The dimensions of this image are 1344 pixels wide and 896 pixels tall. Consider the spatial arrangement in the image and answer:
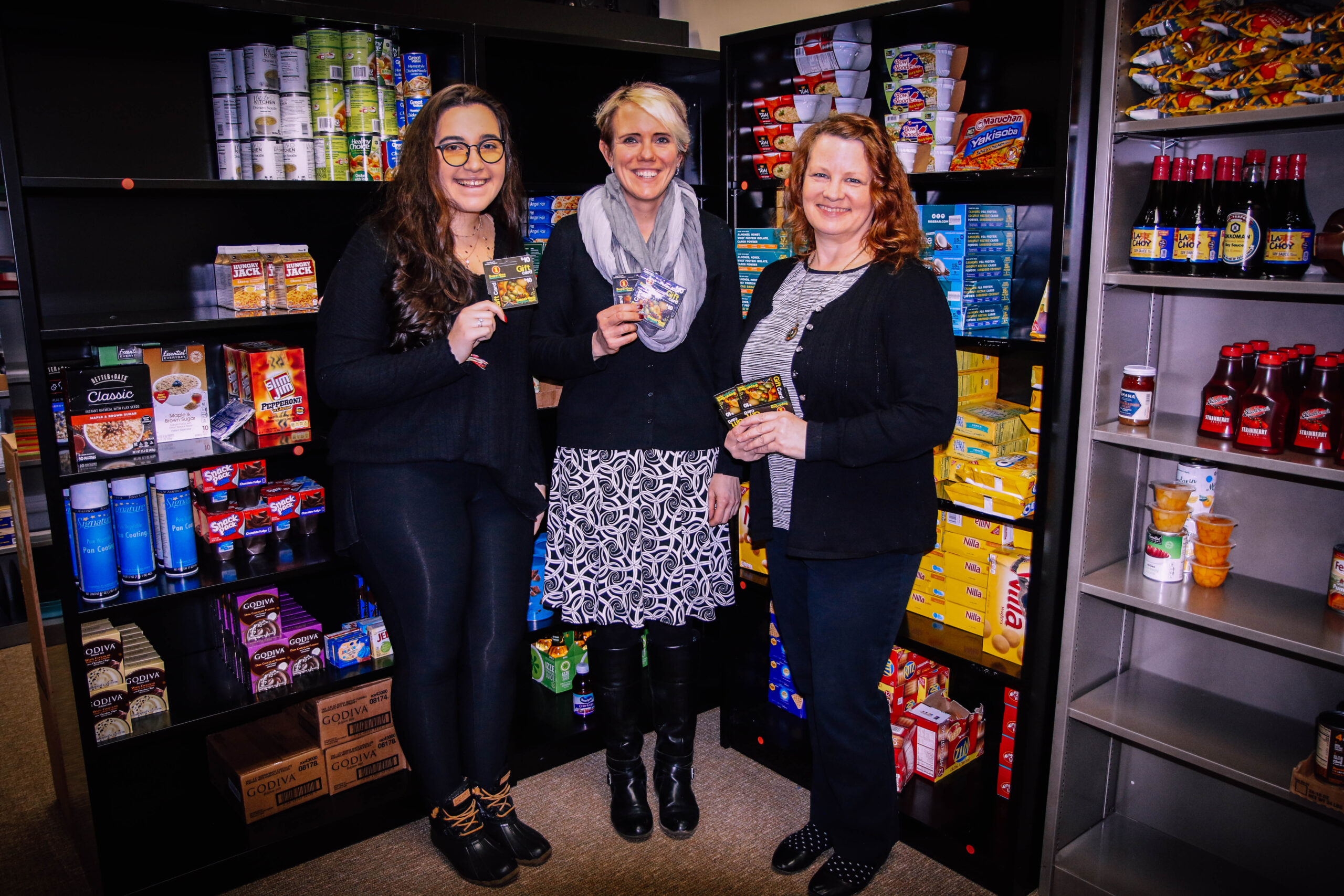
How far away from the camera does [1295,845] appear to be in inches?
93.9

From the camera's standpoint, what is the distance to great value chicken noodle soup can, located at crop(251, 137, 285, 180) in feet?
8.20

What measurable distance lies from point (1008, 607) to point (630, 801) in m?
1.17

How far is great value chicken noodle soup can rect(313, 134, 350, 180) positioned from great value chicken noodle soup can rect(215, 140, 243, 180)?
0.17 meters

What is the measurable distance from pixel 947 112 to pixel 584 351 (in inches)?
44.7

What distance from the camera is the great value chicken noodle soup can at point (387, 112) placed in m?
2.62

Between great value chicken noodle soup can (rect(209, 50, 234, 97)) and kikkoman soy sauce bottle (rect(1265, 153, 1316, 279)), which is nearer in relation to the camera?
kikkoman soy sauce bottle (rect(1265, 153, 1316, 279))

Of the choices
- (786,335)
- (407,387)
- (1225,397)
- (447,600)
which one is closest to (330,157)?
(407,387)

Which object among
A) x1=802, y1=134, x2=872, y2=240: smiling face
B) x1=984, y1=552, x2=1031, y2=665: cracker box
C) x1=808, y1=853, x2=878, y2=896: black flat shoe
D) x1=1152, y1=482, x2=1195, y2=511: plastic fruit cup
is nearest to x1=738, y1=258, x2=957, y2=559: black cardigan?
x1=802, y1=134, x2=872, y2=240: smiling face

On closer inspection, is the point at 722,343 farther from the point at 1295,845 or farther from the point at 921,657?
the point at 1295,845

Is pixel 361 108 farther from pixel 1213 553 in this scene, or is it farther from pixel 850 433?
pixel 1213 553

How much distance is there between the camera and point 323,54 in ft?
8.27

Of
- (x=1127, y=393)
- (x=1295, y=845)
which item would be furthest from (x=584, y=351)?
(x=1295, y=845)

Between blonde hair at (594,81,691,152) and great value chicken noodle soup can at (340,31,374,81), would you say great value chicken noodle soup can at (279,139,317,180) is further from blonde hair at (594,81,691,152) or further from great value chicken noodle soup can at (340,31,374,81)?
blonde hair at (594,81,691,152)

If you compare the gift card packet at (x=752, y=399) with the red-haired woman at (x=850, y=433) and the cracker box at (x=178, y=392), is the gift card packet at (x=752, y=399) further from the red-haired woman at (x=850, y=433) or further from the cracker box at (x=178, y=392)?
the cracker box at (x=178, y=392)
